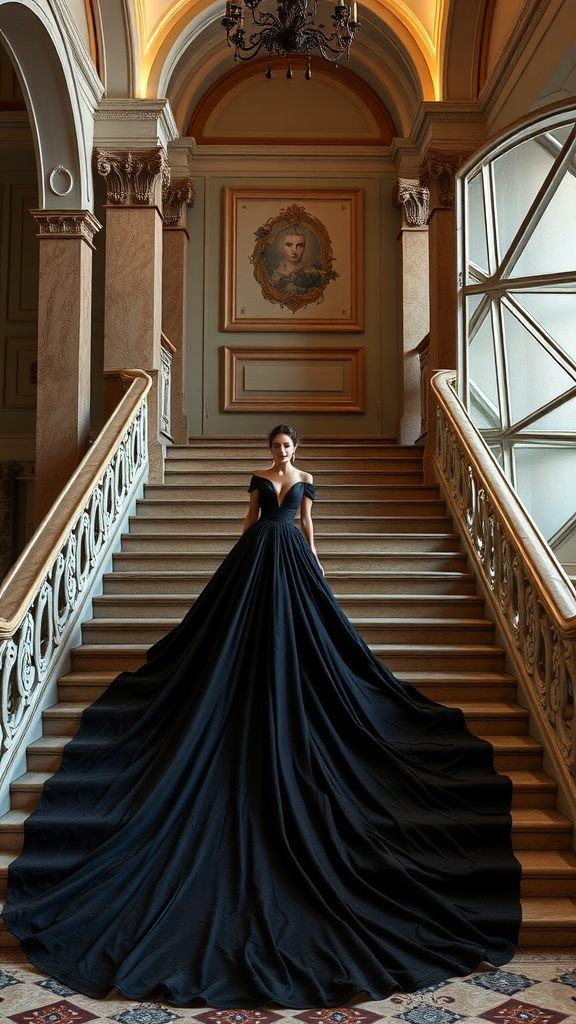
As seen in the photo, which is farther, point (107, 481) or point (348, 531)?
point (348, 531)

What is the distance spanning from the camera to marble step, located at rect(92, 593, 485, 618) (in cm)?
569

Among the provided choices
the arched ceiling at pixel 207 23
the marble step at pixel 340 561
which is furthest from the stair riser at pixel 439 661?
the arched ceiling at pixel 207 23

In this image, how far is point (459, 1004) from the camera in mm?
2990

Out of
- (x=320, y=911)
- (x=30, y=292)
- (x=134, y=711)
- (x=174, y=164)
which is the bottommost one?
(x=320, y=911)

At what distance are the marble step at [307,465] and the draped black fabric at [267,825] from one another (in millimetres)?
3126

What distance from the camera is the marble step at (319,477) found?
7689 mm

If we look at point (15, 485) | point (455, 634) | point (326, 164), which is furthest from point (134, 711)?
point (326, 164)

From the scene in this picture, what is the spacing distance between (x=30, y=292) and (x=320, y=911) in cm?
849

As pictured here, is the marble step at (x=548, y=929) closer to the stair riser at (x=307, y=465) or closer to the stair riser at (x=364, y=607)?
the stair riser at (x=364, y=607)

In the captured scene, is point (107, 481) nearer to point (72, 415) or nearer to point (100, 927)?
point (72, 415)

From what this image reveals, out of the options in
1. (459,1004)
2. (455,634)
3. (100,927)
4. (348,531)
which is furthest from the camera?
(348,531)

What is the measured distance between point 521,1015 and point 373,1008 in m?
0.46

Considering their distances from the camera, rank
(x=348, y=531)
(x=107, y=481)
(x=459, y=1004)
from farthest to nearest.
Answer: (x=348, y=531), (x=107, y=481), (x=459, y=1004)

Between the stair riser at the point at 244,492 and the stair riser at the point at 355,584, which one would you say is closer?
the stair riser at the point at 355,584
